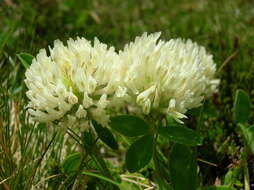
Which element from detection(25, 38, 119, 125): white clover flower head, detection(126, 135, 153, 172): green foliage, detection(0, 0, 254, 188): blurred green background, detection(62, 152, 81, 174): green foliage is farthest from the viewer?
detection(0, 0, 254, 188): blurred green background

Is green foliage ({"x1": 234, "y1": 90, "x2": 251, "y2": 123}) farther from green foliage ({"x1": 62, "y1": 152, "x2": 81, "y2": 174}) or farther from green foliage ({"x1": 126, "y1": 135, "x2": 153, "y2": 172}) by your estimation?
green foliage ({"x1": 62, "y1": 152, "x2": 81, "y2": 174})

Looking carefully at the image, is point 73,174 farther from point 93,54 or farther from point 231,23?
point 231,23

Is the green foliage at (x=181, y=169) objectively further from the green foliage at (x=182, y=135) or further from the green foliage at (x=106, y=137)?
the green foliage at (x=106, y=137)

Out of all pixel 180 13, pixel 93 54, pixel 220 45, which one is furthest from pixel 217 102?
pixel 180 13

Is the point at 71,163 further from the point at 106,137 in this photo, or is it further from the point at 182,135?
the point at 182,135

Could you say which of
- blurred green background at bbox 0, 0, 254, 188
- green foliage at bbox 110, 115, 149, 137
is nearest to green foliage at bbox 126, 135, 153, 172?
green foliage at bbox 110, 115, 149, 137
